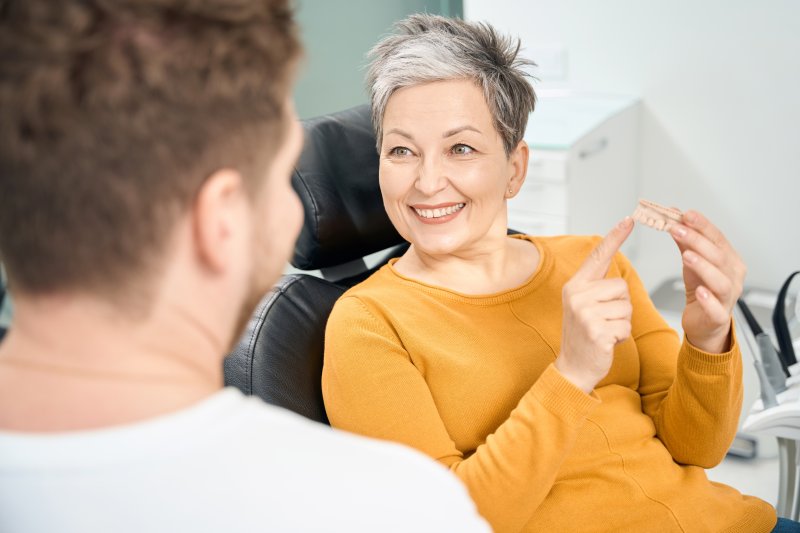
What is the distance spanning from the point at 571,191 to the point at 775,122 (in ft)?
2.29

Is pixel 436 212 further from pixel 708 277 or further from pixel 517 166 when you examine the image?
pixel 708 277

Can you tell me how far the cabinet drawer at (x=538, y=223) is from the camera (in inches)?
104

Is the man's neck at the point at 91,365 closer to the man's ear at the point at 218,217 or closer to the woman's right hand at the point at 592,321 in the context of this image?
the man's ear at the point at 218,217

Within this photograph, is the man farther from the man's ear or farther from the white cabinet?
the white cabinet

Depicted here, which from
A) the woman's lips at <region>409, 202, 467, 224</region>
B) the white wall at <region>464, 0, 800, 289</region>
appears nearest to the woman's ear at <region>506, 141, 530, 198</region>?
the woman's lips at <region>409, 202, 467, 224</region>

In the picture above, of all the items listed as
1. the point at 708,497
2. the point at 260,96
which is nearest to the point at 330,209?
the point at 708,497

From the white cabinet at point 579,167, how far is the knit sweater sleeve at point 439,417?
1403 millimetres

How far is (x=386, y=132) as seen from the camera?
1.44 metres

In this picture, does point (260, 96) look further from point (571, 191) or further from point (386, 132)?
point (571, 191)

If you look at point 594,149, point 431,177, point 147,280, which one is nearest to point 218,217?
point 147,280

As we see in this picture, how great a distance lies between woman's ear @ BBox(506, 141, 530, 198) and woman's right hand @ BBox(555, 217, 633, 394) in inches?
12.5

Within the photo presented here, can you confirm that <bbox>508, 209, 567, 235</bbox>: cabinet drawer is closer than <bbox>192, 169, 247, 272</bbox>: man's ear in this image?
No

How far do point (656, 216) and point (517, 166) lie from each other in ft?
1.03

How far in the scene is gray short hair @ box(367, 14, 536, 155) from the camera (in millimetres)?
1390
